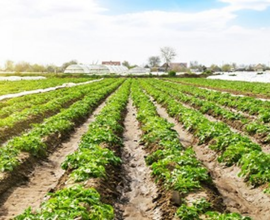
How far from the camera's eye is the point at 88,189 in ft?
20.9

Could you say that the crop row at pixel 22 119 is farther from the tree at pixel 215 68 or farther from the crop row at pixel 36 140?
the tree at pixel 215 68

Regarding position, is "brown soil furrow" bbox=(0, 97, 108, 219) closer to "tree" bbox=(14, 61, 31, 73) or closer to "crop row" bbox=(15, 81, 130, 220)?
"crop row" bbox=(15, 81, 130, 220)

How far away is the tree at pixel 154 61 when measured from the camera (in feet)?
525

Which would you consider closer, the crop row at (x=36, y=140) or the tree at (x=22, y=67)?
the crop row at (x=36, y=140)

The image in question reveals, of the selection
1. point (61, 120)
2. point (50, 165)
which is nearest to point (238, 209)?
point (50, 165)

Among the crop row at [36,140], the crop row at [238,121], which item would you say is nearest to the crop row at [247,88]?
the crop row at [238,121]

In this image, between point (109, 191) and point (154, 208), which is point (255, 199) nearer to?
point (154, 208)

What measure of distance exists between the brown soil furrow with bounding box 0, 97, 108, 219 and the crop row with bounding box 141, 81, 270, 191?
4.61 meters

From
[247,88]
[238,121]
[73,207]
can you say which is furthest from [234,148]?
[247,88]

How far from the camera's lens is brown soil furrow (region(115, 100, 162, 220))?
22.9ft

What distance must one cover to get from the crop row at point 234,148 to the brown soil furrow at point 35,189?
4.61 metres

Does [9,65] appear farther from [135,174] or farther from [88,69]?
[135,174]

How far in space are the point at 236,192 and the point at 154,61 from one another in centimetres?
15533

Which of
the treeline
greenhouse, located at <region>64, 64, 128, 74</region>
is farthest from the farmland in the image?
the treeline
